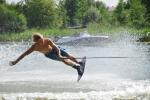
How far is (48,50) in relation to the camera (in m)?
16.4

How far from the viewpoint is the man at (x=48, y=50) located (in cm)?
1605

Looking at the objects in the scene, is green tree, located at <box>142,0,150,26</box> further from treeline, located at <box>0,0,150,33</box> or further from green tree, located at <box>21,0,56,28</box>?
green tree, located at <box>21,0,56,28</box>

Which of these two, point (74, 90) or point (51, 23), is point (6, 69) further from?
point (51, 23)

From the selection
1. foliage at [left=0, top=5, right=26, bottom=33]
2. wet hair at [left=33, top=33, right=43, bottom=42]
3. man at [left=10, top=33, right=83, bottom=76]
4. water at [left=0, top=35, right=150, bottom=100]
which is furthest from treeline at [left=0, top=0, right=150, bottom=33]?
wet hair at [left=33, top=33, right=43, bottom=42]

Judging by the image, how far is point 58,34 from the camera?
71.6 meters

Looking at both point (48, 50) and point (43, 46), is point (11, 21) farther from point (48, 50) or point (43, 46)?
point (43, 46)

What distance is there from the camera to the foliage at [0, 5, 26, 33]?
75.1 meters

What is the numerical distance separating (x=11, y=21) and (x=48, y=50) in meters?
61.8

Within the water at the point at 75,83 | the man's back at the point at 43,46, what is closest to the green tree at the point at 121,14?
the water at the point at 75,83

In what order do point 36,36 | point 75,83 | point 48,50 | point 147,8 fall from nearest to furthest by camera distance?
1. point 36,36
2. point 48,50
3. point 75,83
4. point 147,8

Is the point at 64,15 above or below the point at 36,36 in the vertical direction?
below

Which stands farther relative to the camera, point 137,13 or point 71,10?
point 71,10

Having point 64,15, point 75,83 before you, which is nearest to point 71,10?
point 64,15

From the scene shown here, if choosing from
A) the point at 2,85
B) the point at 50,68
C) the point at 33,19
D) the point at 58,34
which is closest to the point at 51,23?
the point at 33,19
